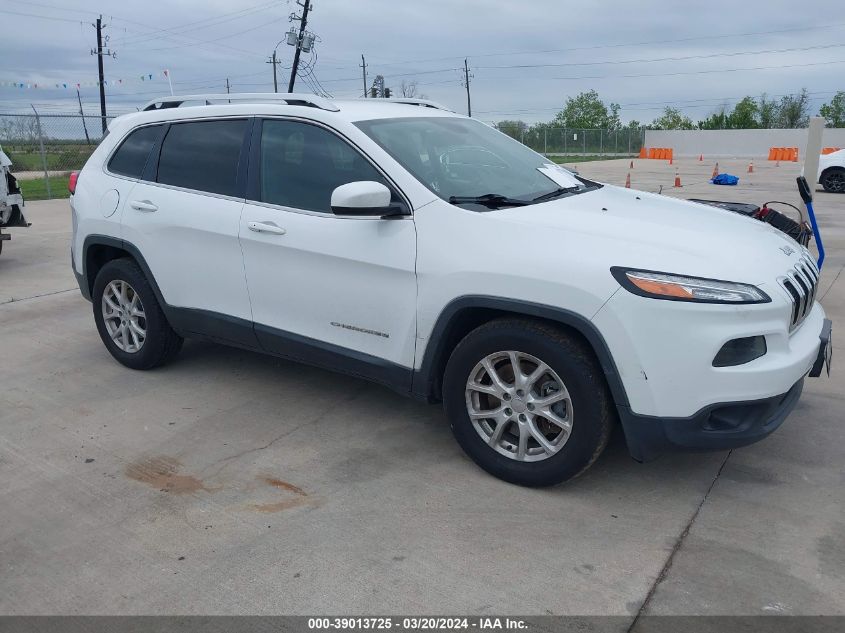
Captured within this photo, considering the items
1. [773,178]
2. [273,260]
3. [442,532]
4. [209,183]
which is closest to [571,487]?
[442,532]

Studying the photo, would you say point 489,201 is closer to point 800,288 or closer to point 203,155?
point 800,288

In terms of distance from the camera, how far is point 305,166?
427 cm

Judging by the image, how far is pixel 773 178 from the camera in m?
27.2

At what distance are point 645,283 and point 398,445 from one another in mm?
1673

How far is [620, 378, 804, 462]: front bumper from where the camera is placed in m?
3.21

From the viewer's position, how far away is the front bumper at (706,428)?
3205 mm

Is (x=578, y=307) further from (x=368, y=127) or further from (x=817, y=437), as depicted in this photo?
(x=817, y=437)

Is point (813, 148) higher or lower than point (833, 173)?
higher

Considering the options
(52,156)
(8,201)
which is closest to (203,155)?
(8,201)

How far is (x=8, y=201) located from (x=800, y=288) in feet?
27.8

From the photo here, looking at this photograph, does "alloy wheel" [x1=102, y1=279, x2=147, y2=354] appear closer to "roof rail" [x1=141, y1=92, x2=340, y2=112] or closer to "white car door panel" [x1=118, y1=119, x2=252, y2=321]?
"white car door panel" [x1=118, y1=119, x2=252, y2=321]

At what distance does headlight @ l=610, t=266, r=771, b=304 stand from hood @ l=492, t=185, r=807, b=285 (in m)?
0.04

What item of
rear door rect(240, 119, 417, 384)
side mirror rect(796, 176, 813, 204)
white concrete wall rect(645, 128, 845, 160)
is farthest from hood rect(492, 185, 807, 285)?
white concrete wall rect(645, 128, 845, 160)

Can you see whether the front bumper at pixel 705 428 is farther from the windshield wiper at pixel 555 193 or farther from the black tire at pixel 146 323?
the black tire at pixel 146 323
